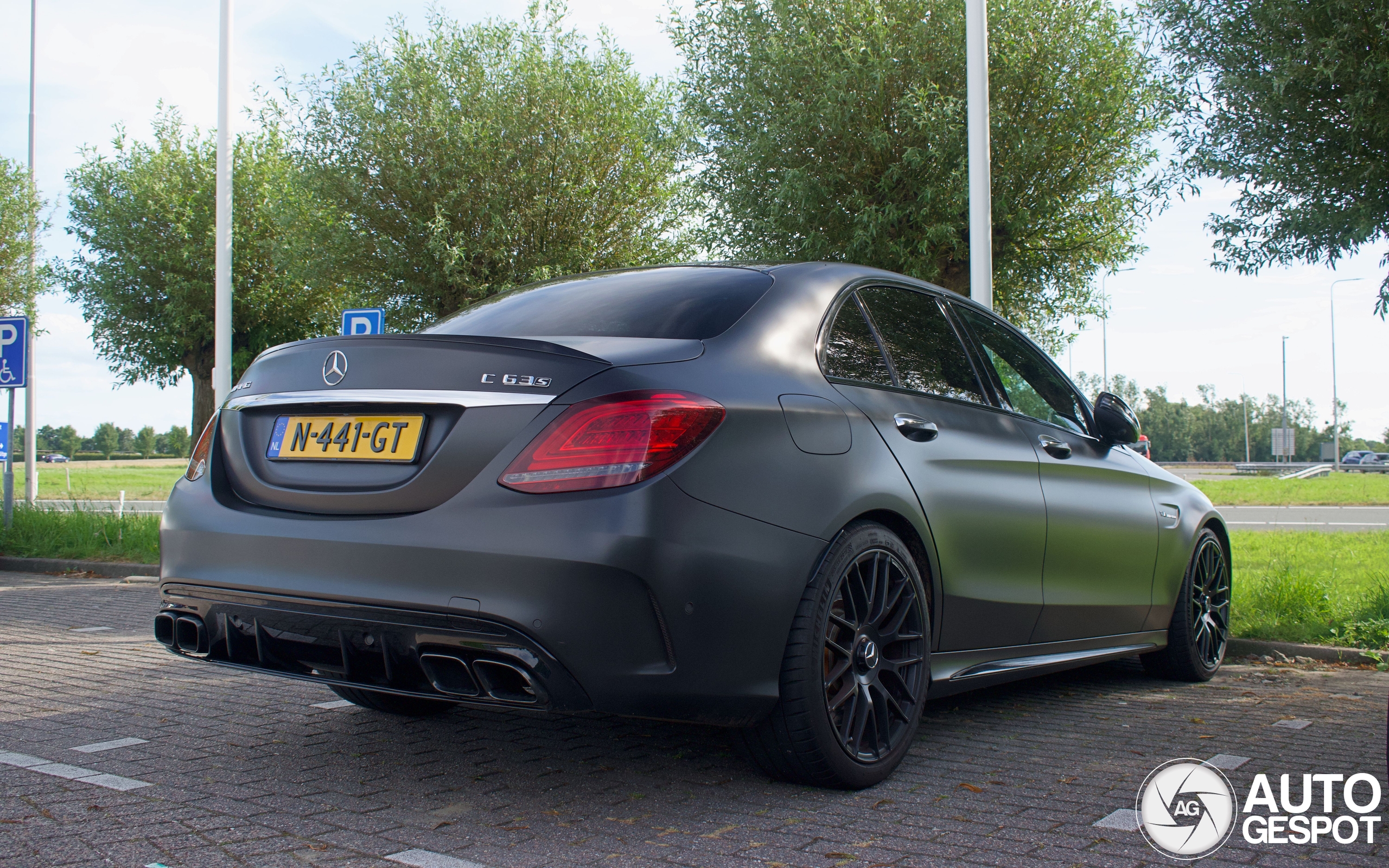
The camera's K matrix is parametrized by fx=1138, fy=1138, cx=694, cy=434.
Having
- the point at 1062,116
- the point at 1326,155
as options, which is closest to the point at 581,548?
the point at 1326,155

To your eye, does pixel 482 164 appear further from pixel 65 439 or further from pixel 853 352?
pixel 65 439

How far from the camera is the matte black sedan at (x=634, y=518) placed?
265 cm

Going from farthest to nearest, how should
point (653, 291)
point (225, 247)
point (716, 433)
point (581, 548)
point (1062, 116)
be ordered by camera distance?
point (1062, 116), point (225, 247), point (653, 291), point (716, 433), point (581, 548)

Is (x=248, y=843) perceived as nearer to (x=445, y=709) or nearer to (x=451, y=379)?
(x=451, y=379)

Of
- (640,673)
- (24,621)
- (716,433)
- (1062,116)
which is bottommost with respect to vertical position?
(24,621)

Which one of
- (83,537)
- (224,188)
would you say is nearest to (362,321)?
(224,188)

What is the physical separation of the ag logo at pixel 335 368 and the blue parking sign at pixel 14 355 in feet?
34.3

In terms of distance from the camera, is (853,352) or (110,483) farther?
(110,483)

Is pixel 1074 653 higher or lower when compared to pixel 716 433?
lower

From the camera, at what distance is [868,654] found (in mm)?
3197

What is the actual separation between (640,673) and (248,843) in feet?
3.34

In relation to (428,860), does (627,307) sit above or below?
above

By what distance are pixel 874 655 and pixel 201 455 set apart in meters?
2.03

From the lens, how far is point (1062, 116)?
1360 centimetres
